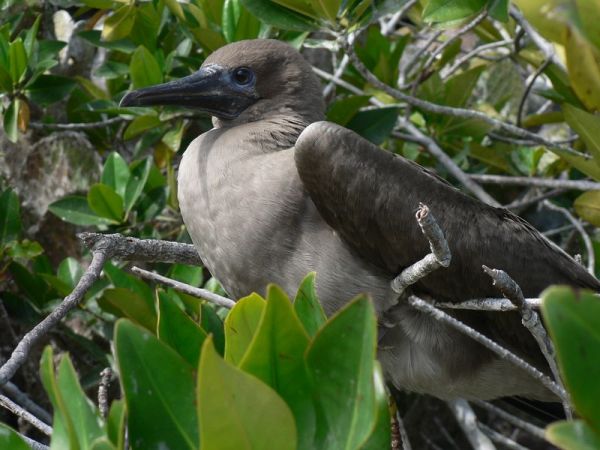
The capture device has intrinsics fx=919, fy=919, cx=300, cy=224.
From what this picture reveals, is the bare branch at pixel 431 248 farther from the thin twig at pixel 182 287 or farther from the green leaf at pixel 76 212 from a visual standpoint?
the green leaf at pixel 76 212

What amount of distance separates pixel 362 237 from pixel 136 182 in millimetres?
1061

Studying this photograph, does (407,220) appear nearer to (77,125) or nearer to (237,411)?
(237,411)

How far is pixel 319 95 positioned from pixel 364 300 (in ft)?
6.61

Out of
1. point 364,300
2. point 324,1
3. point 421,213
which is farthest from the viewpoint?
point 324,1

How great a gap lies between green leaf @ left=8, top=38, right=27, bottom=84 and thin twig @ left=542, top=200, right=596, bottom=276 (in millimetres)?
2161

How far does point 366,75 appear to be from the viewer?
3098 mm

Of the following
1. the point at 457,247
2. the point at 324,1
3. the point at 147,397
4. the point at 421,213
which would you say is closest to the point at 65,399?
the point at 147,397

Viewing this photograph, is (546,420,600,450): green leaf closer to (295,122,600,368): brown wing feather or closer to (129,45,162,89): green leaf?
(295,122,600,368): brown wing feather

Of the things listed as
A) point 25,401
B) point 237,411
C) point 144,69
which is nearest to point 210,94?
point 144,69

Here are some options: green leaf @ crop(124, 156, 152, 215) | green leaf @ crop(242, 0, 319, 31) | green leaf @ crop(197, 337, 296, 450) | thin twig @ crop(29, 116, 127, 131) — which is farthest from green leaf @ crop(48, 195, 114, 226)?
green leaf @ crop(197, 337, 296, 450)

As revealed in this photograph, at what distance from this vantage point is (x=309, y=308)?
69.1 inches

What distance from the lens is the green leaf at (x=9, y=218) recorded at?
3.43 m

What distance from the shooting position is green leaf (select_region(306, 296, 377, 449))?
138 centimetres

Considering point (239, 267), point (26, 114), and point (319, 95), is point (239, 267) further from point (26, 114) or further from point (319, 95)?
point (26, 114)
